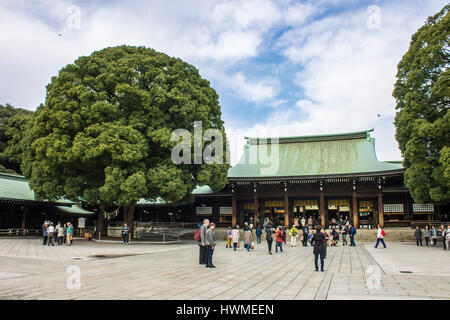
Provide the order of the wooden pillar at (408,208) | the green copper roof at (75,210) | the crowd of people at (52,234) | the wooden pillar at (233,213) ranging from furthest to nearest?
the green copper roof at (75,210)
the wooden pillar at (233,213)
the wooden pillar at (408,208)
the crowd of people at (52,234)

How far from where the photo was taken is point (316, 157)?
3306cm

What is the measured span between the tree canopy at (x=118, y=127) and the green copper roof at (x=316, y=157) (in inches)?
385

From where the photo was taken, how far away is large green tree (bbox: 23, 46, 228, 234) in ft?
68.0

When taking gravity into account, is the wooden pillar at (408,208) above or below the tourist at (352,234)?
above

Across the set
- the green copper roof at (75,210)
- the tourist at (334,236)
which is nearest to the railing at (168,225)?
the green copper roof at (75,210)

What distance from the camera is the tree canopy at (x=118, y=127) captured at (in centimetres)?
2073

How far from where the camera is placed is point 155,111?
874 inches

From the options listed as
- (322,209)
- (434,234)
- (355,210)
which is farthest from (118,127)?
(434,234)

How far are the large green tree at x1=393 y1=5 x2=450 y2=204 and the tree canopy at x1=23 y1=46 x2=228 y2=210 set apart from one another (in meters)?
13.1

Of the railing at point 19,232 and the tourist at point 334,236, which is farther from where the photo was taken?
the railing at point 19,232

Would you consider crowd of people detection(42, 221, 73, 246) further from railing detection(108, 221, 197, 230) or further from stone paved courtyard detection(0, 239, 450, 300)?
railing detection(108, 221, 197, 230)

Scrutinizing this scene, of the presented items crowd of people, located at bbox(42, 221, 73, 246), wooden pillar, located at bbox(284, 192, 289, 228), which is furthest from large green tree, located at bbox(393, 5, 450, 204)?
crowd of people, located at bbox(42, 221, 73, 246)

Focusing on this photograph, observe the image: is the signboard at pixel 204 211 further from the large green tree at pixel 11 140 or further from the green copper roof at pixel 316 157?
the large green tree at pixel 11 140

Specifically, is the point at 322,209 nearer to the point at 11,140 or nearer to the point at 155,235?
the point at 155,235
